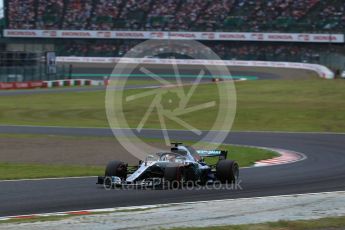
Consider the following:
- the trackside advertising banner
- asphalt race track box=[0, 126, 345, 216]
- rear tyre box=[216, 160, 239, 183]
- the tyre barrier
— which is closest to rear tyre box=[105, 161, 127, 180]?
asphalt race track box=[0, 126, 345, 216]

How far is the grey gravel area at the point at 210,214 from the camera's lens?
9.08 metres

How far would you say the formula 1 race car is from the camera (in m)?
13.9

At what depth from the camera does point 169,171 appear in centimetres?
1380

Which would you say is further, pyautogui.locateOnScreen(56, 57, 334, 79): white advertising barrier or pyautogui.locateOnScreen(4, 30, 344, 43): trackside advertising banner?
pyautogui.locateOnScreen(4, 30, 344, 43): trackside advertising banner

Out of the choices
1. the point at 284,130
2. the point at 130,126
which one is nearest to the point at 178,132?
the point at 130,126

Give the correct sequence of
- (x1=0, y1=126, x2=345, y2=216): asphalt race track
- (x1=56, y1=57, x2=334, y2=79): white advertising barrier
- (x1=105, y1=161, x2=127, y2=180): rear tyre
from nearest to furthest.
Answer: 1. (x1=0, y1=126, x2=345, y2=216): asphalt race track
2. (x1=105, y1=161, x2=127, y2=180): rear tyre
3. (x1=56, y1=57, x2=334, y2=79): white advertising barrier

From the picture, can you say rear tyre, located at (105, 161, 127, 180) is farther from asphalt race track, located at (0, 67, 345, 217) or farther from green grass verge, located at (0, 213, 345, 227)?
green grass verge, located at (0, 213, 345, 227)

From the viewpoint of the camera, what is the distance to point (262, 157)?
878 inches

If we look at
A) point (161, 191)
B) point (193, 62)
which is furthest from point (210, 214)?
point (193, 62)

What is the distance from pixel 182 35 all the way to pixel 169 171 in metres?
59.4

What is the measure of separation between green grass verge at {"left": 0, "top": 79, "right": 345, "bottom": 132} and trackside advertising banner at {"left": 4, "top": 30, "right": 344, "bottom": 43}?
1931 cm

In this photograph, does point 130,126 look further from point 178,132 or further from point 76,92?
point 76,92

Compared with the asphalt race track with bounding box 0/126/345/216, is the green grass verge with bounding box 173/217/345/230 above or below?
above

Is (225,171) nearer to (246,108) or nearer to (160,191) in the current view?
(160,191)
